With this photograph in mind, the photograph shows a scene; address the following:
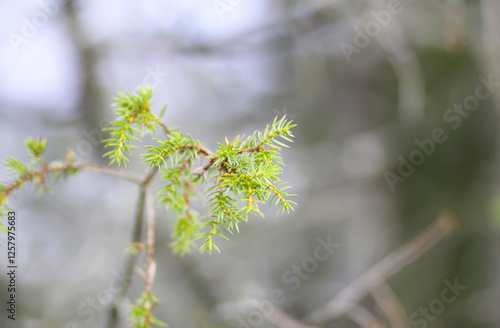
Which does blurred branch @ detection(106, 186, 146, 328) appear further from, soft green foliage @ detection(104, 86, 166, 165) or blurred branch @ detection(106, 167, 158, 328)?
soft green foliage @ detection(104, 86, 166, 165)

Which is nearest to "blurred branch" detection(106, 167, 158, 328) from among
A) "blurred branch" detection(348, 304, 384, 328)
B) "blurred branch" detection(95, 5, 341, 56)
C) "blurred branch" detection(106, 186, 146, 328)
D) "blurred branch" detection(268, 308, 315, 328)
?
"blurred branch" detection(106, 186, 146, 328)

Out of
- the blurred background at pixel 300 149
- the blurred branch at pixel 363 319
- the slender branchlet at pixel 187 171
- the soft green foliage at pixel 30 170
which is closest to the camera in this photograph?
the slender branchlet at pixel 187 171

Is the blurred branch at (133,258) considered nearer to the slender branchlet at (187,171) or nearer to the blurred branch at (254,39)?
the slender branchlet at (187,171)

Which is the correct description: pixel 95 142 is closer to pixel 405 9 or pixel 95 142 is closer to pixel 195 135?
pixel 195 135

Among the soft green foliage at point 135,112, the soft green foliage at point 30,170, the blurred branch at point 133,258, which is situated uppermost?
the soft green foliage at point 135,112

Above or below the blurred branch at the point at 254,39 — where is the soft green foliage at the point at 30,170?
below

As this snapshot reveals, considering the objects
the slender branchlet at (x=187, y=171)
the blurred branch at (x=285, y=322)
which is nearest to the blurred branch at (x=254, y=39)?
the blurred branch at (x=285, y=322)

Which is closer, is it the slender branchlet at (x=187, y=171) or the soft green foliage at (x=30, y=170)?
the slender branchlet at (x=187, y=171)

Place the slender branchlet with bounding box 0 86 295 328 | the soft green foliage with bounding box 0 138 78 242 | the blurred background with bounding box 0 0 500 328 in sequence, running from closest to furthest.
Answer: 1. the slender branchlet with bounding box 0 86 295 328
2. the soft green foliage with bounding box 0 138 78 242
3. the blurred background with bounding box 0 0 500 328

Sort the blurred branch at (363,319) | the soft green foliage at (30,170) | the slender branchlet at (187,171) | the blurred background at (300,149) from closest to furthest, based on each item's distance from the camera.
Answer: the slender branchlet at (187,171) < the soft green foliage at (30,170) < the blurred branch at (363,319) < the blurred background at (300,149)

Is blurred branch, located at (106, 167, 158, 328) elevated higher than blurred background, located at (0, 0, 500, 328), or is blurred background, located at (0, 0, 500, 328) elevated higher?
blurred background, located at (0, 0, 500, 328)
